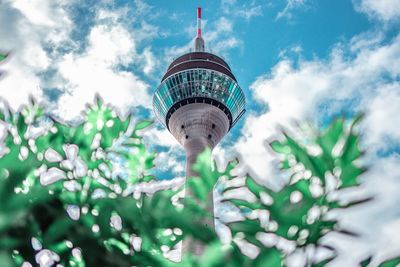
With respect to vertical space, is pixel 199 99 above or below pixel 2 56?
above

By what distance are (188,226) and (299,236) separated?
2.44ft

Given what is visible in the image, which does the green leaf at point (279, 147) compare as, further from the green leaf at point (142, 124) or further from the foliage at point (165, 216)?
the green leaf at point (142, 124)

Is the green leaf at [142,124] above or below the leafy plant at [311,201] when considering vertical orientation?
above

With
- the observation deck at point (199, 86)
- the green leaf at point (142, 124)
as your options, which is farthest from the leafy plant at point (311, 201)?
the observation deck at point (199, 86)

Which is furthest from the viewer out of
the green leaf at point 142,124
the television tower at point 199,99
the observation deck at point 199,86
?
the observation deck at point 199,86

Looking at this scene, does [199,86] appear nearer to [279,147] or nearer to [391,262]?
[279,147]

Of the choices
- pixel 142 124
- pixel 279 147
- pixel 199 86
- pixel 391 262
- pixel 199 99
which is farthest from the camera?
pixel 199 99

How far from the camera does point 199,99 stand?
43062 millimetres

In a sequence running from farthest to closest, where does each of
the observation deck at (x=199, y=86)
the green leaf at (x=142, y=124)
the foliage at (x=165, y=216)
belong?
1. the observation deck at (x=199, y=86)
2. the green leaf at (x=142, y=124)
3. the foliage at (x=165, y=216)

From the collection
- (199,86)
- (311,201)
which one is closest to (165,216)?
(311,201)

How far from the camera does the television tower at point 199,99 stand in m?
41.8

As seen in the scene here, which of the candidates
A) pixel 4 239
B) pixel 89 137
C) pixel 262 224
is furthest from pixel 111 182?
pixel 262 224

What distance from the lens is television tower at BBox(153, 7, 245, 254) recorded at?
1644 inches

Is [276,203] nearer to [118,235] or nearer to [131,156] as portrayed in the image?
[118,235]
